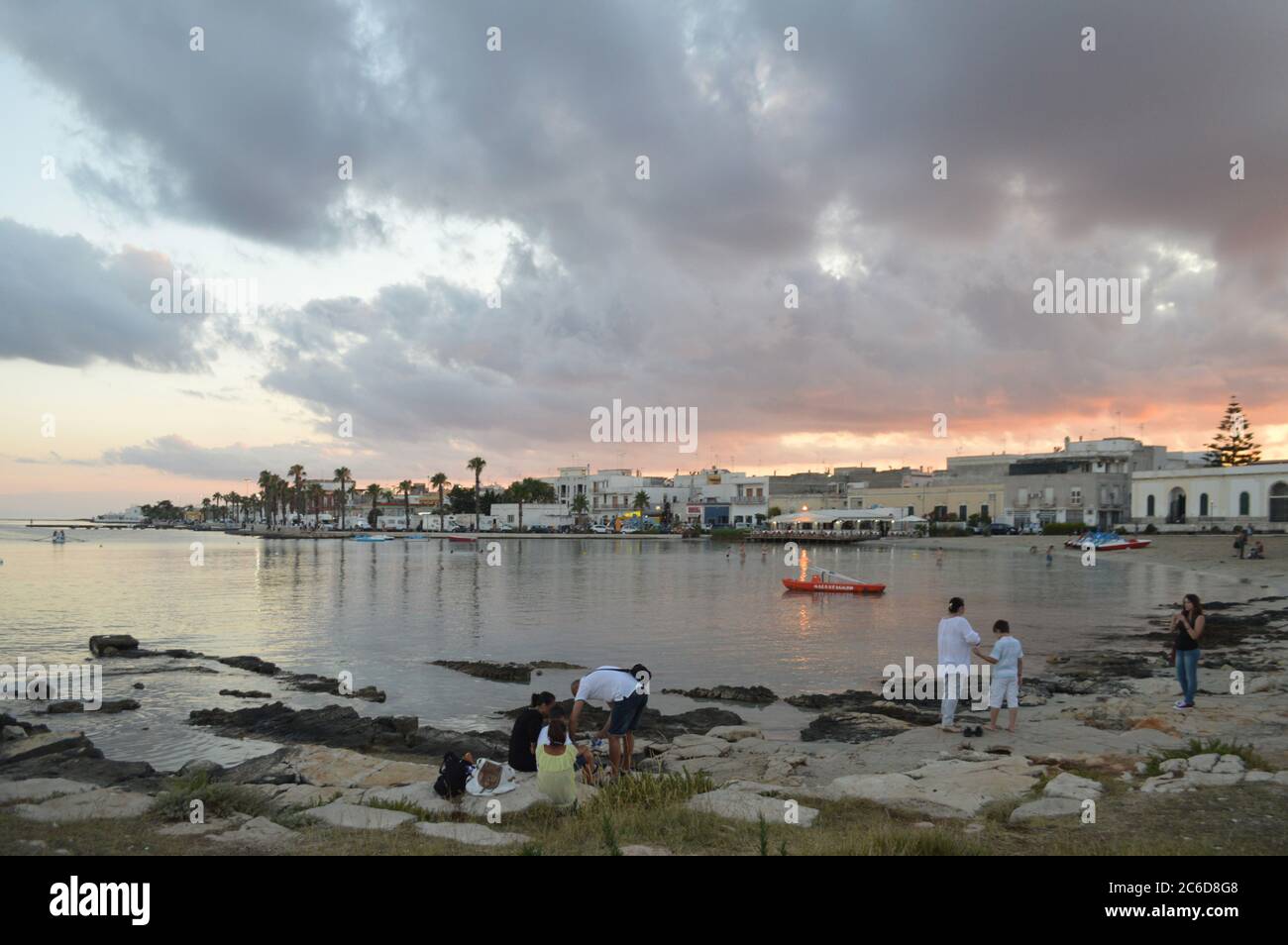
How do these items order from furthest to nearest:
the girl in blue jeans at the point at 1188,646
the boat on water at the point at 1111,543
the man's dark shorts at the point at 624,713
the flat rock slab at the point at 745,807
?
the boat on water at the point at 1111,543 < the girl in blue jeans at the point at 1188,646 < the man's dark shorts at the point at 624,713 < the flat rock slab at the point at 745,807

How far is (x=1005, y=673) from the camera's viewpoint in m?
14.1

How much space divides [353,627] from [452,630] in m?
4.48

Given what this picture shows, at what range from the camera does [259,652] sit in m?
28.0

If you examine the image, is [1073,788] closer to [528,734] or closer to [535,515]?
[528,734]

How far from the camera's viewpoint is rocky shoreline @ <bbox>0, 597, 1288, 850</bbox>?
9.23 metres

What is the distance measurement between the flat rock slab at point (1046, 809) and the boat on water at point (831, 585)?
37.5 meters

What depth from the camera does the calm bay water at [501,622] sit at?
21234 mm

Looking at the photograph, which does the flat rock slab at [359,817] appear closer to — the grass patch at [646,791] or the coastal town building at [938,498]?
the grass patch at [646,791]

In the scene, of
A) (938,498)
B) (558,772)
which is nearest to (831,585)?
(558,772)

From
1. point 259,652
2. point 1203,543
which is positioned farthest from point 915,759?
point 1203,543

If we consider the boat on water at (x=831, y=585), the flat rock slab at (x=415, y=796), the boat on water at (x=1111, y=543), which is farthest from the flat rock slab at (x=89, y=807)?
the boat on water at (x=1111, y=543)
